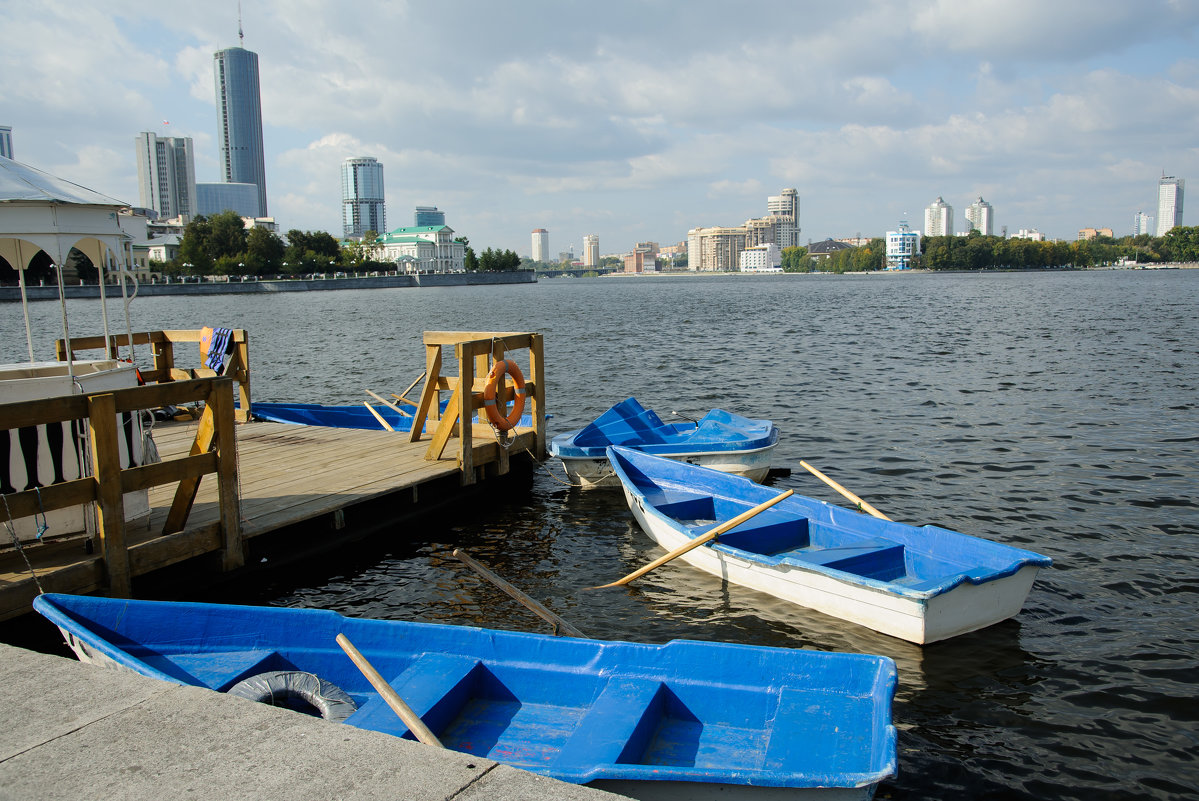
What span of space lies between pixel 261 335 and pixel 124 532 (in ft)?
155

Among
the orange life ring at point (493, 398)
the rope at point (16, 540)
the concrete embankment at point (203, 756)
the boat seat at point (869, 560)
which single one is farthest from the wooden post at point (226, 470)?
the boat seat at point (869, 560)

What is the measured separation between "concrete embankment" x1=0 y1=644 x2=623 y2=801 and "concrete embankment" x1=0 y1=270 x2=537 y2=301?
242ft

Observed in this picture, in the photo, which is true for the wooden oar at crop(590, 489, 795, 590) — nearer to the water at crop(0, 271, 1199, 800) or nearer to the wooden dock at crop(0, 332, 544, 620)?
the water at crop(0, 271, 1199, 800)

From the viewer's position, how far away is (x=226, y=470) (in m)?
7.96

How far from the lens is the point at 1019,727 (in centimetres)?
662

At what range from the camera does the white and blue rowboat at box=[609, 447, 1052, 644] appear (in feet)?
24.9

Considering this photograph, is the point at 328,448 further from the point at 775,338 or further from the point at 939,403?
the point at 775,338

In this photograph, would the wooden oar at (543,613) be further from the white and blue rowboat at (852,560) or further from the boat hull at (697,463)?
the boat hull at (697,463)

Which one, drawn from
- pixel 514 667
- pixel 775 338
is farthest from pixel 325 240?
pixel 514 667

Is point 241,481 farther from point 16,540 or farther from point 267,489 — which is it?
point 16,540

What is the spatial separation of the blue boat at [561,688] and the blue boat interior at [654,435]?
24.6 feet

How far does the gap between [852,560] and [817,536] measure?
1.05 m

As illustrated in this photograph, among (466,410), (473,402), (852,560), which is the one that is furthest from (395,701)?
(473,402)

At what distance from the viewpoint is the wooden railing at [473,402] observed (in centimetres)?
1127
